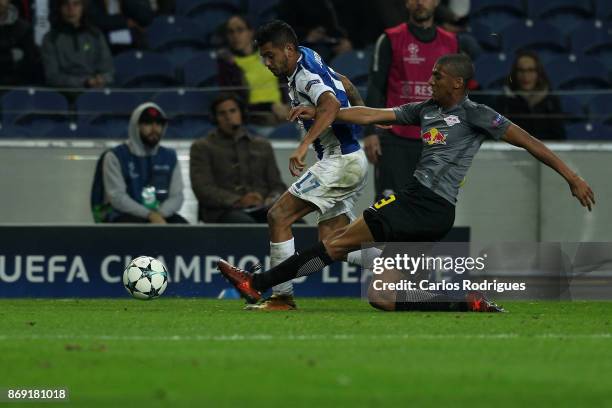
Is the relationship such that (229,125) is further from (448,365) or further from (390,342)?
(448,365)

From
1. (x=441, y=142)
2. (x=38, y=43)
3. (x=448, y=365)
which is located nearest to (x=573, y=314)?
(x=441, y=142)

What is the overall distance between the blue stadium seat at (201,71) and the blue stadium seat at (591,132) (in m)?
3.75

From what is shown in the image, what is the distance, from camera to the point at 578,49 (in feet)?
51.1

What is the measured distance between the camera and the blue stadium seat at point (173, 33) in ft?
49.7

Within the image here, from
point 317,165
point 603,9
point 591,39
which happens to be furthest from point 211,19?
point 317,165

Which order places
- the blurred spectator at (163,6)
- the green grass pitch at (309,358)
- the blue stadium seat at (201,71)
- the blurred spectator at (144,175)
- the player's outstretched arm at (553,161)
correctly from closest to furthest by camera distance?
the green grass pitch at (309,358) < the player's outstretched arm at (553,161) < the blurred spectator at (144,175) < the blue stadium seat at (201,71) < the blurred spectator at (163,6)

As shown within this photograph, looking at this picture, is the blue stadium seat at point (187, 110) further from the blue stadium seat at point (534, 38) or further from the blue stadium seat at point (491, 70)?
the blue stadium seat at point (534, 38)

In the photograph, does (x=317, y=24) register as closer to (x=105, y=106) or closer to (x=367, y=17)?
(x=367, y=17)

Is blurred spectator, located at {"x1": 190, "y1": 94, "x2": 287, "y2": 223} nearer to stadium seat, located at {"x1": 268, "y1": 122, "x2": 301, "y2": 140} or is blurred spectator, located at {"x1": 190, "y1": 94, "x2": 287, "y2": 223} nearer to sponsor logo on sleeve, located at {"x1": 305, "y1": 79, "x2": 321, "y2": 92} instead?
stadium seat, located at {"x1": 268, "y1": 122, "x2": 301, "y2": 140}

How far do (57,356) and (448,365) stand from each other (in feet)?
5.89

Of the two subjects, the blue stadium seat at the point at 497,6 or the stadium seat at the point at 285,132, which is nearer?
the stadium seat at the point at 285,132

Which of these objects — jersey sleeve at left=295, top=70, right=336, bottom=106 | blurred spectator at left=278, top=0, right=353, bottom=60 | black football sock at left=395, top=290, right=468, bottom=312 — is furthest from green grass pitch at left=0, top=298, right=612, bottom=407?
blurred spectator at left=278, top=0, right=353, bottom=60

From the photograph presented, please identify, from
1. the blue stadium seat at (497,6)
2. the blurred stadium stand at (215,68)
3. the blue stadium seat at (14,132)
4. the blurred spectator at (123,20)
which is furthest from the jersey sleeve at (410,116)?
the blue stadium seat at (497,6)

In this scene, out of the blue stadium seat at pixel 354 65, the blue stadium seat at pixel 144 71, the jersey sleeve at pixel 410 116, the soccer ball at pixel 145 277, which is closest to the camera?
the jersey sleeve at pixel 410 116
